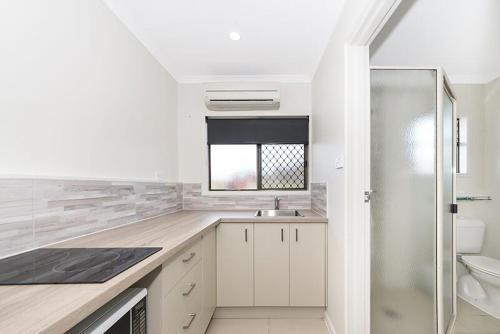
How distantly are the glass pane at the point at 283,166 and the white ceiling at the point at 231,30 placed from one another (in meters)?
0.90

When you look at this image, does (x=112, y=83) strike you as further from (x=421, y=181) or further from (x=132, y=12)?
(x=421, y=181)

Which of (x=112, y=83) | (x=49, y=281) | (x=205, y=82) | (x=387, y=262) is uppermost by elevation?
(x=205, y=82)

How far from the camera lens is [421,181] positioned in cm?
173

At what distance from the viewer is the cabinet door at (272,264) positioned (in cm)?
228

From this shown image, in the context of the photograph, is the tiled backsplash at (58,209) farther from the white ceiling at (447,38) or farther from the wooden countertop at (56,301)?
the white ceiling at (447,38)

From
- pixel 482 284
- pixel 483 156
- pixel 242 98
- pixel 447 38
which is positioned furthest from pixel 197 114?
pixel 482 284

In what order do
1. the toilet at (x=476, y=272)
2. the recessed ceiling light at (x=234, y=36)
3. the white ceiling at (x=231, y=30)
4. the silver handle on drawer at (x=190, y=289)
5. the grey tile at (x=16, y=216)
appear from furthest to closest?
the toilet at (x=476, y=272) < the recessed ceiling light at (x=234, y=36) < the white ceiling at (x=231, y=30) < the silver handle on drawer at (x=190, y=289) < the grey tile at (x=16, y=216)

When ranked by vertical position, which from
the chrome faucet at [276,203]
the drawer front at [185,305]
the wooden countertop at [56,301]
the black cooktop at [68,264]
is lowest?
the drawer front at [185,305]

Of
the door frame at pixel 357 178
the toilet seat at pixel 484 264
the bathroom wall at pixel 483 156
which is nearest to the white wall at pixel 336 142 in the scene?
the door frame at pixel 357 178

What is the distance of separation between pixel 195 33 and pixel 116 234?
67.1 inches

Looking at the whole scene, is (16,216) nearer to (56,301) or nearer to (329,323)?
(56,301)

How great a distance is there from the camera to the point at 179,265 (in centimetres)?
135

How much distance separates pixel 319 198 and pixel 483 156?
174 centimetres

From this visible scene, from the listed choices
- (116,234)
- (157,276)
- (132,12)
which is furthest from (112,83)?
(157,276)
